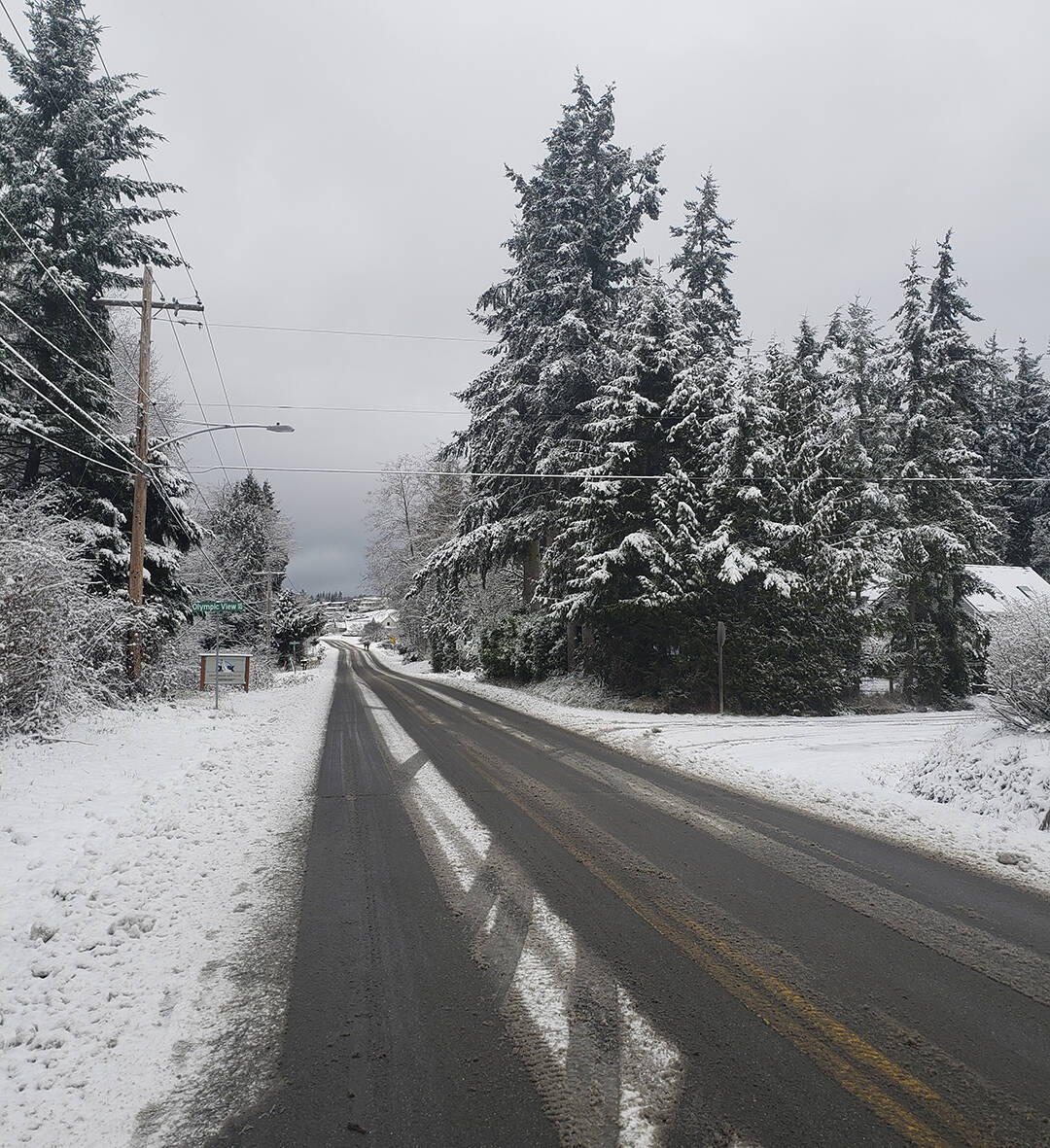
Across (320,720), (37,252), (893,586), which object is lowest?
(320,720)

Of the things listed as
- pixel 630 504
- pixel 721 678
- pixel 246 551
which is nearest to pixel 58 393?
pixel 630 504

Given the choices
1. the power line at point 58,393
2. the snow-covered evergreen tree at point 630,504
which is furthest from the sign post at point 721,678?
the power line at point 58,393

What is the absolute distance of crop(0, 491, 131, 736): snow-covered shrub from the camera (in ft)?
29.7

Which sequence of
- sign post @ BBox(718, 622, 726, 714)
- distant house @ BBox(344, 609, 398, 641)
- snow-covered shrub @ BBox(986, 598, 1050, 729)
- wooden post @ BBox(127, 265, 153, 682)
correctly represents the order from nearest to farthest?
snow-covered shrub @ BBox(986, 598, 1050, 729)
wooden post @ BBox(127, 265, 153, 682)
sign post @ BBox(718, 622, 726, 714)
distant house @ BBox(344, 609, 398, 641)

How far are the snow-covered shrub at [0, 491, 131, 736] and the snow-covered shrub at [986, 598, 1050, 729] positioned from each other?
505 inches

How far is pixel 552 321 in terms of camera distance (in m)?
24.5

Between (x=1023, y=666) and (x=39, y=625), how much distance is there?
13.1m

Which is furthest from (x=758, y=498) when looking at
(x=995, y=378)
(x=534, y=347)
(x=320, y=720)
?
(x=995, y=378)

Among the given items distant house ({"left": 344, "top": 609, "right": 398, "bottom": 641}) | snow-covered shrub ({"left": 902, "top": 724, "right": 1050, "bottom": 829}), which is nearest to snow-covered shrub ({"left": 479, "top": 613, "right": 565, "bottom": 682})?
snow-covered shrub ({"left": 902, "top": 724, "right": 1050, "bottom": 829})

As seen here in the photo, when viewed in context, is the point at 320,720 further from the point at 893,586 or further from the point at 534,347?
the point at 893,586

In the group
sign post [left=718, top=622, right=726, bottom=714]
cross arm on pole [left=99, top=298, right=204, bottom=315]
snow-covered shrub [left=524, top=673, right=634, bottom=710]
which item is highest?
cross arm on pole [left=99, top=298, right=204, bottom=315]

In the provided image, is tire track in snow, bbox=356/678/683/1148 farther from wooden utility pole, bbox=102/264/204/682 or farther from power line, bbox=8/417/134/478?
wooden utility pole, bbox=102/264/204/682

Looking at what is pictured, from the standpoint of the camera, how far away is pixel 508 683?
28.4 metres

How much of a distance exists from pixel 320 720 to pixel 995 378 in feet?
166
